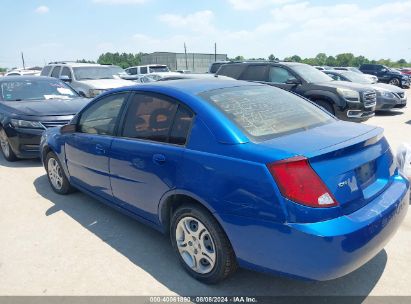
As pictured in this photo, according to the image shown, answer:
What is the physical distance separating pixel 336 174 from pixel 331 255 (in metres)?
0.51

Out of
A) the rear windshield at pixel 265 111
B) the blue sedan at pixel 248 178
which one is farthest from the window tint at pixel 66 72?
the rear windshield at pixel 265 111

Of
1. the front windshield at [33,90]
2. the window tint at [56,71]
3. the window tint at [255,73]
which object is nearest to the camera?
the front windshield at [33,90]

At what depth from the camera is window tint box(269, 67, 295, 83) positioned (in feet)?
30.7

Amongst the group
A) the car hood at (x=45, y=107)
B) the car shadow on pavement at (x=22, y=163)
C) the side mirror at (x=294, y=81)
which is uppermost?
the side mirror at (x=294, y=81)

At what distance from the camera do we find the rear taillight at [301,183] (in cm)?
220

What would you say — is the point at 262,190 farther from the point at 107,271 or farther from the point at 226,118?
the point at 107,271

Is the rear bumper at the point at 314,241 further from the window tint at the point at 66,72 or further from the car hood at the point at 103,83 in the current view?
the window tint at the point at 66,72

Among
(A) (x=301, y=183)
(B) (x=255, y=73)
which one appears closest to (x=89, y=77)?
(B) (x=255, y=73)

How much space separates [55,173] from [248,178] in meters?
3.49

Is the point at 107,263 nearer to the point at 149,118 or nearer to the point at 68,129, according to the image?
the point at 149,118

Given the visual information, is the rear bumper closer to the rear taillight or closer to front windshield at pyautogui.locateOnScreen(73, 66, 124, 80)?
the rear taillight

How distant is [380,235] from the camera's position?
2406mm

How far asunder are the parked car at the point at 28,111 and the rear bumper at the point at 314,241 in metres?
4.90

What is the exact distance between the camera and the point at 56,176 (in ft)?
16.0
